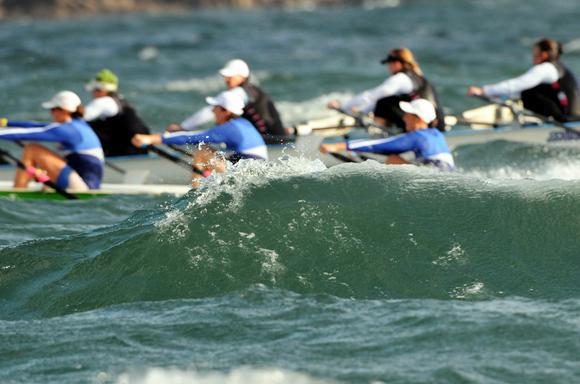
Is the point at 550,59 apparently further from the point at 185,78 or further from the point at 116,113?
the point at 185,78

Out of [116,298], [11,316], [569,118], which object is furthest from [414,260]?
[569,118]

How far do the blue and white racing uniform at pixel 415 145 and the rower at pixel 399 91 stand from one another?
9.78ft

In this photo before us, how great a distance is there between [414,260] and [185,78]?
18.1 metres

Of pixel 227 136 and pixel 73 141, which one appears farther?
pixel 73 141

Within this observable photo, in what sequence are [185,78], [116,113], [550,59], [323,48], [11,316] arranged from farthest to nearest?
[323,48], [185,78], [550,59], [116,113], [11,316]

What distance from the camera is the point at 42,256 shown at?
8938 millimetres

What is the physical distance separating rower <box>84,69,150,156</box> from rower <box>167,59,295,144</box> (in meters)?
0.45

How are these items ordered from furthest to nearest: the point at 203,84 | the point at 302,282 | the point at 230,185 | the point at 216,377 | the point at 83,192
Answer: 1. the point at 203,84
2. the point at 83,192
3. the point at 230,185
4. the point at 302,282
5. the point at 216,377

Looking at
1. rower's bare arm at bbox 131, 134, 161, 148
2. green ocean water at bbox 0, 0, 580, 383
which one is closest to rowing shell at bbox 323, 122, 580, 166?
rower's bare arm at bbox 131, 134, 161, 148

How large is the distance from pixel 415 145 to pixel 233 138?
5.91ft

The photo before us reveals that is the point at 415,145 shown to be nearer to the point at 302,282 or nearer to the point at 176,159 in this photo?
the point at 176,159

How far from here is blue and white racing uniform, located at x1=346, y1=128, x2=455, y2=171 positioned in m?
11.2

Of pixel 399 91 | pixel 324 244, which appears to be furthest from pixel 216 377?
pixel 399 91

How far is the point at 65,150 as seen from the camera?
1260 centimetres
